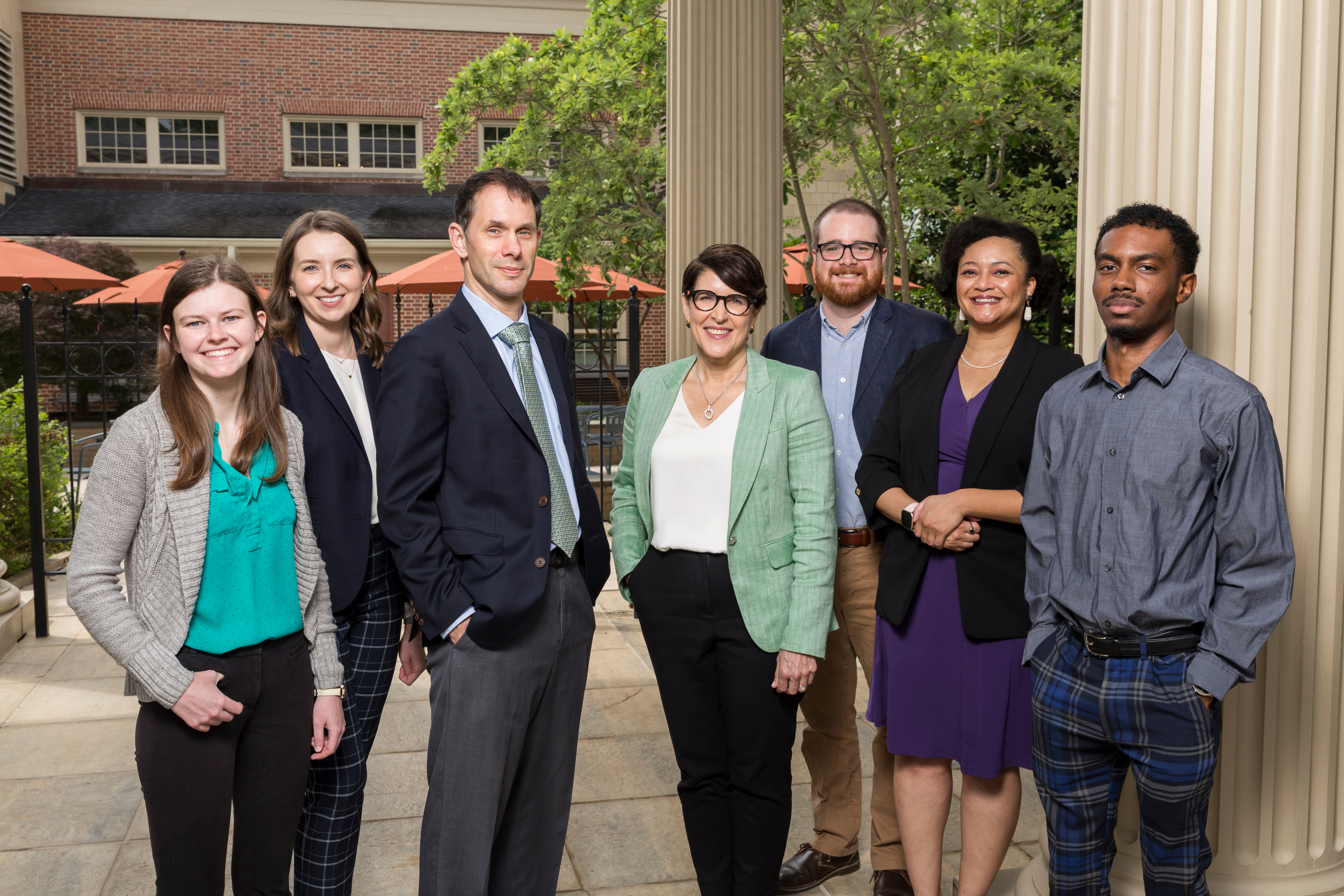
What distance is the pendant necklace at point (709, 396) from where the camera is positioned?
3.11 metres

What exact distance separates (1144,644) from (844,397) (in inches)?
57.3

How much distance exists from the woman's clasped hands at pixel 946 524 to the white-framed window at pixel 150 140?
2282 cm

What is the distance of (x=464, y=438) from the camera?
8.75ft

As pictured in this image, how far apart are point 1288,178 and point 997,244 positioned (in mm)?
713

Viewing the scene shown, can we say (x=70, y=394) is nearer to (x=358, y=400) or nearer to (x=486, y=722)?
(x=358, y=400)

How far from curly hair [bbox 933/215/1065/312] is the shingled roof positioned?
18140 mm

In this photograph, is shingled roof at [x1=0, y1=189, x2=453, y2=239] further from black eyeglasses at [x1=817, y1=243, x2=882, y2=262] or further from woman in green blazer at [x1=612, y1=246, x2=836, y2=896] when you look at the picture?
woman in green blazer at [x1=612, y1=246, x2=836, y2=896]

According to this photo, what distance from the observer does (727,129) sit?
5973 millimetres

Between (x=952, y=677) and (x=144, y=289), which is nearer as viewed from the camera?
(x=952, y=677)

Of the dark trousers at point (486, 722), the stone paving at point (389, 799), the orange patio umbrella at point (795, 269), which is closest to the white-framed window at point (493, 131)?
the orange patio umbrella at point (795, 269)

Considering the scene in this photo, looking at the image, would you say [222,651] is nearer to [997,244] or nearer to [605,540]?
[605,540]

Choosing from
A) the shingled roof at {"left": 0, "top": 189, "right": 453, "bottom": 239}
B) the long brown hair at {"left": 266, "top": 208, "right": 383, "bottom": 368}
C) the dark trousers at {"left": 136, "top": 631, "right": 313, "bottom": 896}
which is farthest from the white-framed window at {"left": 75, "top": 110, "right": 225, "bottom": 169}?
the dark trousers at {"left": 136, "top": 631, "right": 313, "bottom": 896}

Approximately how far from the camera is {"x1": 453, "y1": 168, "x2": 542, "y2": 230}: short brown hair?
270cm

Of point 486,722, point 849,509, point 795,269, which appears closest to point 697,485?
point 849,509
